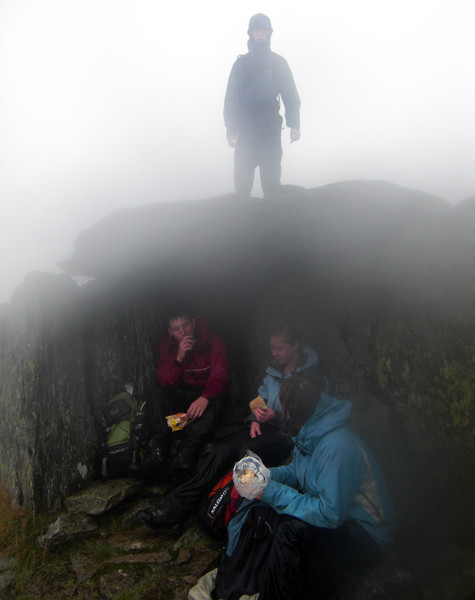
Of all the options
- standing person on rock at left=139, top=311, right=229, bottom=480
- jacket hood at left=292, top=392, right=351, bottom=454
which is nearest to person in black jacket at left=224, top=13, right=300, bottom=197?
standing person on rock at left=139, top=311, right=229, bottom=480

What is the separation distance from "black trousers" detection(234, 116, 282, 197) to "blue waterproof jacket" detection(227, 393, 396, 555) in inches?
139

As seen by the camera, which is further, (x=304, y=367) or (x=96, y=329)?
(x=96, y=329)

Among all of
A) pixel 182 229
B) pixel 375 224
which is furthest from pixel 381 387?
pixel 182 229

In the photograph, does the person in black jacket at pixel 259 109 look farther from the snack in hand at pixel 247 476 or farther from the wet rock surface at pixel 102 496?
the wet rock surface at pixel 102 496

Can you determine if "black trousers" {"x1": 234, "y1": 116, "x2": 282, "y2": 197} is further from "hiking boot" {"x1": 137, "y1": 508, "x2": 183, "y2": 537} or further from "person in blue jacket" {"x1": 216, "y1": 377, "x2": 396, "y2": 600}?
"hiking boot" {"x1": 137, "y1": 508, "x2": 183, "y2": 537}

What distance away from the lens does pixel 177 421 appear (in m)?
5.93

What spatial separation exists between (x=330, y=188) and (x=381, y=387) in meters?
2.42

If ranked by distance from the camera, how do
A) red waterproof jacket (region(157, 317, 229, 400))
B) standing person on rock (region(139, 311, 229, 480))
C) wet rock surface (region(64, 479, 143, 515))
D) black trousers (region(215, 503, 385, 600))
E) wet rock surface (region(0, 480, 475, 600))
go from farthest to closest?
1. red waterproof jacket (region(157, 317, 229, 400))
2. standing person on rock (region(139, 311, 229, 480))
3. wet rock surface (region(64, 479, 143, 515))
4. wet rock surface (region(0, 480, 475, 600))
5. black trousers (region(215, 503, 385, 600))

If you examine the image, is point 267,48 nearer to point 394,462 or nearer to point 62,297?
point 62,297

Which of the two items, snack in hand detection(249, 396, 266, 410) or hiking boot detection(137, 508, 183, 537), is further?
snack in hand detection(249, 396, 266, 410)

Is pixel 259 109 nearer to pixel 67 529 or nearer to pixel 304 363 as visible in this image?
pixel 304 363

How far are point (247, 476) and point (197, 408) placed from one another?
235cm

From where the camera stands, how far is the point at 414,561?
4141 mm

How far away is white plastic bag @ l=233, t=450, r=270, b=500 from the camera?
12.1 ft
